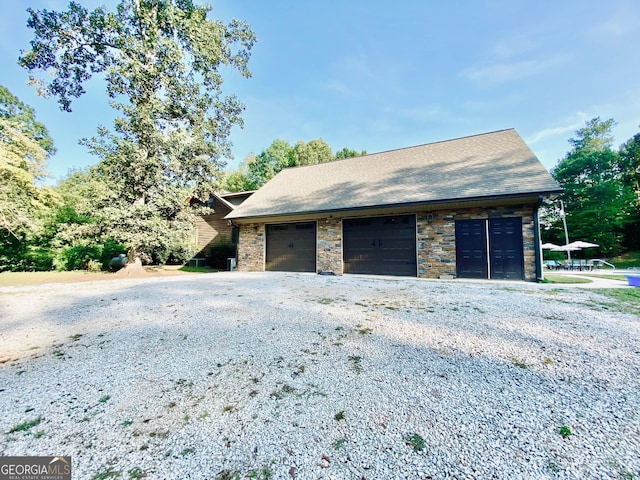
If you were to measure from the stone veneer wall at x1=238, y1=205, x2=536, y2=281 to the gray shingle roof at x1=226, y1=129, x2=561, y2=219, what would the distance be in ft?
2.45

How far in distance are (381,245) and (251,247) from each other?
5829 mm

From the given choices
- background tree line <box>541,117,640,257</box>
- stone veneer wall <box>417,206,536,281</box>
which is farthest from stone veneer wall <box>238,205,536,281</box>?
background tree line <box>541,117,640,257</box>

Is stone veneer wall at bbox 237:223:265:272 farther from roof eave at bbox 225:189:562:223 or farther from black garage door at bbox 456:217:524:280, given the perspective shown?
black garage door at bbox 456:217:524:280

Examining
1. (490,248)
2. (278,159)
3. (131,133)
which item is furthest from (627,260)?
(131,133)

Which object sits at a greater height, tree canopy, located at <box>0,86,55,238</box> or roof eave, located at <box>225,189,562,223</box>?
tree canopy, located at <box>0,86,55,238</box>

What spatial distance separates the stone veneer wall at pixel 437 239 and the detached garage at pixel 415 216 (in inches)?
1.1

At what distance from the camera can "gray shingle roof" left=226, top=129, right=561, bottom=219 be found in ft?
25.0

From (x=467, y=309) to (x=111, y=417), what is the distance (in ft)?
15.2

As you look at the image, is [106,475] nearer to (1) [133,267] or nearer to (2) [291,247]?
(2) [291,247]

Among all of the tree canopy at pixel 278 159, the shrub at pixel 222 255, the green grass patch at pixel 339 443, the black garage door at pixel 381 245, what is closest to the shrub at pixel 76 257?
the shrub at pixel 222 255

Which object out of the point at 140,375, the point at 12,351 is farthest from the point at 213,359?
the point at 12,351

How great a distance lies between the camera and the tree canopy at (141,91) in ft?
33.7

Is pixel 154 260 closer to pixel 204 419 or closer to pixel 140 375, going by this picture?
pixel 140 375

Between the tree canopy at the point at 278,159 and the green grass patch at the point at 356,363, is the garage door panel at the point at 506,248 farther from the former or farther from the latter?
the tree canopy at the point at 278,159
